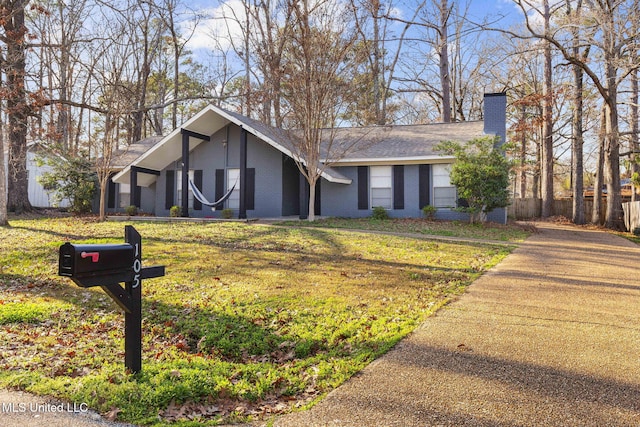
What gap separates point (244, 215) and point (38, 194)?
1646 cm

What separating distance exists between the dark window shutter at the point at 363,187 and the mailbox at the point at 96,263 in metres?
13.8

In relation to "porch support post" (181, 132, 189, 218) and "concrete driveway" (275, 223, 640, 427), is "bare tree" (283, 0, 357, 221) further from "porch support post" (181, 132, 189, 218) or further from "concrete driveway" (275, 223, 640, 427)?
"concrete driveway" (275, 223, 640, 427)

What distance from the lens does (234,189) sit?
1723 centimetres

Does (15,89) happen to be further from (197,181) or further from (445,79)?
(445,79)

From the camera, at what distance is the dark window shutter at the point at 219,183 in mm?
17500

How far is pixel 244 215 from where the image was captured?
15734mm

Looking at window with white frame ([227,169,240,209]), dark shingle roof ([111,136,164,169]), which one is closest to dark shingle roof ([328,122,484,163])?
window with white frame ([227,169,240,209])

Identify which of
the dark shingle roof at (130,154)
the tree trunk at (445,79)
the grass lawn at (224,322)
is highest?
the tree trunk at (445,79)

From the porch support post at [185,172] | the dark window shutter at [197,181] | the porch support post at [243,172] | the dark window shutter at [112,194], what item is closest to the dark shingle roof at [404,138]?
the porch support post at [243,172]

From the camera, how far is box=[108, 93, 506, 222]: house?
52.1 ft

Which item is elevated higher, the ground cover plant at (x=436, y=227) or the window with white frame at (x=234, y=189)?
the window with white frame at (x=234, y=189)

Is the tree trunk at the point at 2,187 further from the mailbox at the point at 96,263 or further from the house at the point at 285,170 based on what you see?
the mailbox at the point at 96,263

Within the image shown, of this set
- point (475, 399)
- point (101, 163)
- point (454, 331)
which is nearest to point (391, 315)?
point (454, 331)

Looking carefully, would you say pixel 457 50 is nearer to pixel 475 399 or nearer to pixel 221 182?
pixel 221 182
